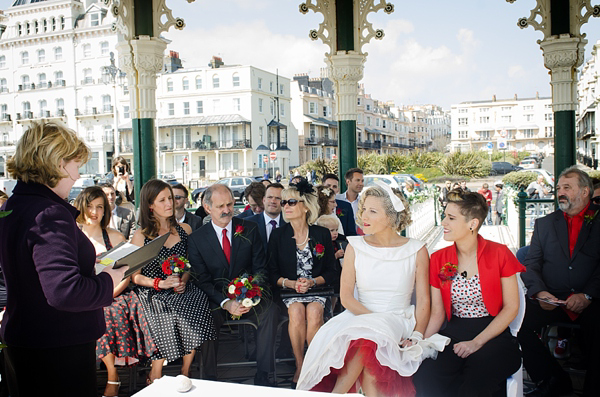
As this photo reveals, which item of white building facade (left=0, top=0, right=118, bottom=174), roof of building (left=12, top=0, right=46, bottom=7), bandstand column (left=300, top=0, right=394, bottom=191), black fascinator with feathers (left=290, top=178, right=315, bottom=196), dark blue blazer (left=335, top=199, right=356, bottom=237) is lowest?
dark blue blazer (left=335, top=199, right=356, bottom=237)

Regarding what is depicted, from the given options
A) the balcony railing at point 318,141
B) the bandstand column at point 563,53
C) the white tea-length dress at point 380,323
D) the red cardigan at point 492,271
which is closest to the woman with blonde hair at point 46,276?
the white tea-length dress at point 380,323

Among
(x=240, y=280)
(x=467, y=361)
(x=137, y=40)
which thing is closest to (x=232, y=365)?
(x=240, y=280)

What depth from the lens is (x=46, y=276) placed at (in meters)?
2.26

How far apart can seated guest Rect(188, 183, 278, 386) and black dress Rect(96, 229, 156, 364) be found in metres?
0.51

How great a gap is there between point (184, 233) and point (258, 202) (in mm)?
1733

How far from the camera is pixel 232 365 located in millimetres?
4785

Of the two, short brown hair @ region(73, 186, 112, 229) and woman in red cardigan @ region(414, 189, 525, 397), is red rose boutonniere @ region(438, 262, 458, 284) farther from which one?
short brown hair @ region(73, 186, 112, 229)

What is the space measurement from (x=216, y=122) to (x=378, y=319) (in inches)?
2065

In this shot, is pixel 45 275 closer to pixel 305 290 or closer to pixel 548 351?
pixel 305 290

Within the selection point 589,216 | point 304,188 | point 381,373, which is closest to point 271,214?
point 304,188

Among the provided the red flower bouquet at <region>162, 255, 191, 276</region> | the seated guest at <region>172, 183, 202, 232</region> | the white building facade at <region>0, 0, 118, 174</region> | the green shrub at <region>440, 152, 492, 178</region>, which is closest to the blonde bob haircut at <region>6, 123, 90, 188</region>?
the red flower bouquet at <region>162, 255, 191, 276</region>

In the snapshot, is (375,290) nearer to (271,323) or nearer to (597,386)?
(271,323)

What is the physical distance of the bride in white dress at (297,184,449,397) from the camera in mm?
3303

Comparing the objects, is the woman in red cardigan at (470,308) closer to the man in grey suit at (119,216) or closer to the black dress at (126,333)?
the black dress at (126,333)
